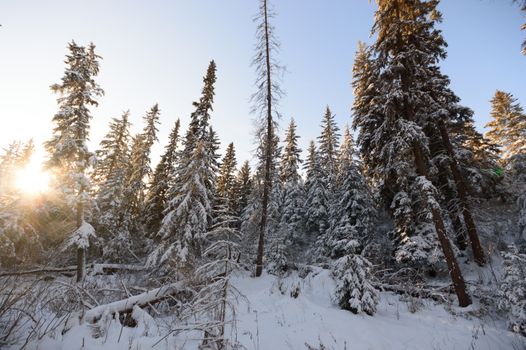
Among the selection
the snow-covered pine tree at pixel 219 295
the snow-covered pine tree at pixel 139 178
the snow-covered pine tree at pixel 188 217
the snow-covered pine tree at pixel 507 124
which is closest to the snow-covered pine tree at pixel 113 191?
the snow-covered pine tree at pixel 139 178

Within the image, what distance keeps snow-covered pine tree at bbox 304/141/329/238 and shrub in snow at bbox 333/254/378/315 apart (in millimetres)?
14799

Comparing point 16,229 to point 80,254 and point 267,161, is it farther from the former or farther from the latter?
point 267,161

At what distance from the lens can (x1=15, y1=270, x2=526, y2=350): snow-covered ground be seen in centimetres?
480

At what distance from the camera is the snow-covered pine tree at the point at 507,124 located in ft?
84.0

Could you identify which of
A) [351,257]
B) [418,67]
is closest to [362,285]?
[351,257]

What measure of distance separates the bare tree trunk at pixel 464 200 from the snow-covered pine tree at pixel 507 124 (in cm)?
1560

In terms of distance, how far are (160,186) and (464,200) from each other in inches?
887

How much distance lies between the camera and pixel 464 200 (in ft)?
46.6

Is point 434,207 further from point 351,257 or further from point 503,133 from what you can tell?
point 503,133

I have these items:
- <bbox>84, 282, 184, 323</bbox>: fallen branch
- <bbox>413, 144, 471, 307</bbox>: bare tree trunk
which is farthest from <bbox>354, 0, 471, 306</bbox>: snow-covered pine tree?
<bbox>84, 282, 184, 323</bbox>: fallen branch

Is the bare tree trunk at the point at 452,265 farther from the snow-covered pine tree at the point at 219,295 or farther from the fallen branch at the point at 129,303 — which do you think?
the fallen branch at the point at 129,303

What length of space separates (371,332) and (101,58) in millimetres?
22921

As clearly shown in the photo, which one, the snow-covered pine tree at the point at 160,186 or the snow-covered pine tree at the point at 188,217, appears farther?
the snow-covered pine tree at the point at 160,186

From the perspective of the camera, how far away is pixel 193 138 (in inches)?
733
